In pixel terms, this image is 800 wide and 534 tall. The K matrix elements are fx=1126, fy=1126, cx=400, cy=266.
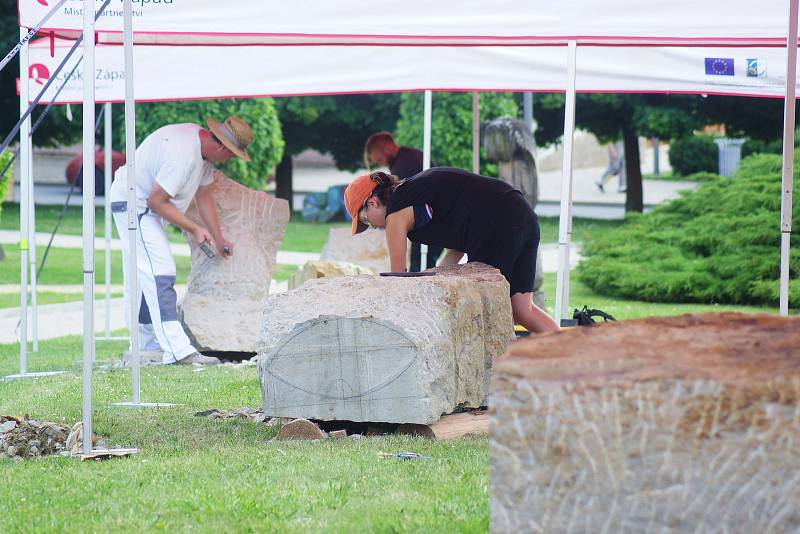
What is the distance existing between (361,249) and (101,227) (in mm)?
12304

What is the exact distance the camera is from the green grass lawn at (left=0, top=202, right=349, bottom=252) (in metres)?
20.0

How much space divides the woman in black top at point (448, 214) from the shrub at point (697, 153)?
28287 mm

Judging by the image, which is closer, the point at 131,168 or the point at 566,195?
the point at 131,168

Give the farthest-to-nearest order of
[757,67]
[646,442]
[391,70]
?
[391,70]
[757,67]
[646,442]

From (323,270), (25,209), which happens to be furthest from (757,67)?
(25,209)

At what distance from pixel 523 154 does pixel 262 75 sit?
2463 mm

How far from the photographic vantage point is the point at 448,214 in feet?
17.3

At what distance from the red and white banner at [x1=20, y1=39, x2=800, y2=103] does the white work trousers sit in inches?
54.4

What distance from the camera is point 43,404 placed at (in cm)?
595

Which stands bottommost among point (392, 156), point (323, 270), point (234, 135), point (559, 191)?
point (323, 270)

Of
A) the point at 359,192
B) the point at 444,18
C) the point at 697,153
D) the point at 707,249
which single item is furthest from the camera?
the point at 697,153

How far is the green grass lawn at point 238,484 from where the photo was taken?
355 cm

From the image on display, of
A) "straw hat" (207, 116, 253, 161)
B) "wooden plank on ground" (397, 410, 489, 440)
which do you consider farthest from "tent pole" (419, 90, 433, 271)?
"wooden plank on ground" (397, 410, 489, 440)

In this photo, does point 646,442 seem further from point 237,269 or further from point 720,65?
point 720,65
